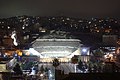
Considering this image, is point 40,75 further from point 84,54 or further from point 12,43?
point 12,43

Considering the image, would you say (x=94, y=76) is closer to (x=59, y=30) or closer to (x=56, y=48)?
(x=56, y=48)

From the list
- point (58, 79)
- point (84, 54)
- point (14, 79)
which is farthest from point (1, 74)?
point (84, 54)

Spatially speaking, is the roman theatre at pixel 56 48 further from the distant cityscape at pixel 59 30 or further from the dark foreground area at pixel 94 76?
the dark foreground area at pixel 94 76

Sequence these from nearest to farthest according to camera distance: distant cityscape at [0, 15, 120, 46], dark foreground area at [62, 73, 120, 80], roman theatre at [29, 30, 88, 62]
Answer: dark foreground area at [62, 73, 120, 80] → roman theatre at [29, 30, 88, 62] → distant cityscape at [0, 15, 120, 46]

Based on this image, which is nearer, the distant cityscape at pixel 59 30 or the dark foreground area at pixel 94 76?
the dark foreground area at pixel 94 76

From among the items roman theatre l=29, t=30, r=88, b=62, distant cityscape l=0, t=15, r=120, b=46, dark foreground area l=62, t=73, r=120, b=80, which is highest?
distant cityscape l=0, t=15, r=120, b=46

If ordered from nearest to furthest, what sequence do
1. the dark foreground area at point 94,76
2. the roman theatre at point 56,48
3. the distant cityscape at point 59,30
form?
the dark foreground area at point 94,76
the roman theatre at point 56,48
the distant cityscape at point 59,30

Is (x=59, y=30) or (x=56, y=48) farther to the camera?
(x=59, y=30)

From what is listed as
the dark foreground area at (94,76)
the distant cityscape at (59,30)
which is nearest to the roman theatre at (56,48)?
the distant cityscape at (59,30)

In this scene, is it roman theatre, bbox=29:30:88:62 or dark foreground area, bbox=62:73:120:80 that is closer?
dark foreground area, bbox=62:73:120:80

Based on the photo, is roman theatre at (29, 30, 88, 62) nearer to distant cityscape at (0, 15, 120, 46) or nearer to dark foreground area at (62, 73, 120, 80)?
distant cityscape at (0, 15, 120, 46)

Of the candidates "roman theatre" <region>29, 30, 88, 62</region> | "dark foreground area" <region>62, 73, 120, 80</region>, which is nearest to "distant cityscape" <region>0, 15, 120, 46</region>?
"roman theatre" <region>29, 30, 88, 62</region>

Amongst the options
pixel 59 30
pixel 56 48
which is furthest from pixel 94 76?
pixel 59 30

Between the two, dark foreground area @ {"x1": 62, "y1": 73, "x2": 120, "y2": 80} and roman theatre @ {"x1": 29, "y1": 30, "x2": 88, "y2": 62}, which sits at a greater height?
roman theatre @ {"x1": 29, "y1": 30, "x2": 88, "y2": 62}
